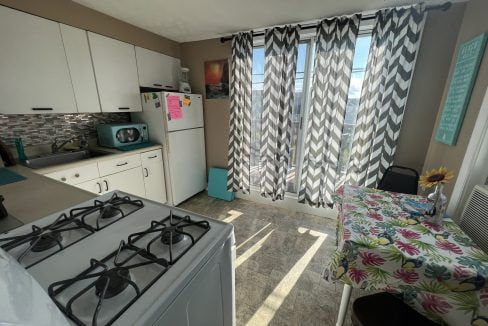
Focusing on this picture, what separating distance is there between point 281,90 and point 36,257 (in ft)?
7.71

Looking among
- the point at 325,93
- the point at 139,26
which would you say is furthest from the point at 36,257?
the point at 139,26

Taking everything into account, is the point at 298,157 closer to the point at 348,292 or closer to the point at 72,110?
the point at 348,292

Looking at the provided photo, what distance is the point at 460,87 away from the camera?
5.02ft

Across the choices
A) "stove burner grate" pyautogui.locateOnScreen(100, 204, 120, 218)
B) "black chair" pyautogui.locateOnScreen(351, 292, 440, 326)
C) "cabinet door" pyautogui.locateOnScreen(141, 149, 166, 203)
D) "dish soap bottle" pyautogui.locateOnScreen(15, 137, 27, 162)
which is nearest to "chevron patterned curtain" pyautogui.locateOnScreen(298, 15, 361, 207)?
"black chair" pyautogui.locateOnScreen(351, 292, 440, 326)

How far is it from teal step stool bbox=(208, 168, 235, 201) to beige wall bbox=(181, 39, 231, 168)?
0.44 ft

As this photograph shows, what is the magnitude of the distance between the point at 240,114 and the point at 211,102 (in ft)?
1.81

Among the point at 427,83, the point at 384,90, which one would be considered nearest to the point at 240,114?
the point at 384,90

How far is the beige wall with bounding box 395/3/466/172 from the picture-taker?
1.76 m

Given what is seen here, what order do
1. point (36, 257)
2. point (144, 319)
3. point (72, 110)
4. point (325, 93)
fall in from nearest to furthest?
point (144, 319), point (36, 257), point (72, 110), point (325, 93)

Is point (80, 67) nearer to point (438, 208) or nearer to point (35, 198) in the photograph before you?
point (35, 198)

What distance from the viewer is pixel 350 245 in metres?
0.99

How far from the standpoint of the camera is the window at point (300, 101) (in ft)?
6.94

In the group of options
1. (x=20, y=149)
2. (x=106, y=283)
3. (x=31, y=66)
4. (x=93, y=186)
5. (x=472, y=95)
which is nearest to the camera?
(x=106, y=283)

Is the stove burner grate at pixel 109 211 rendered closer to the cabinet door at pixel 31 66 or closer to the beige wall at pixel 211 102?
the cabinet door at pixel 31 66
